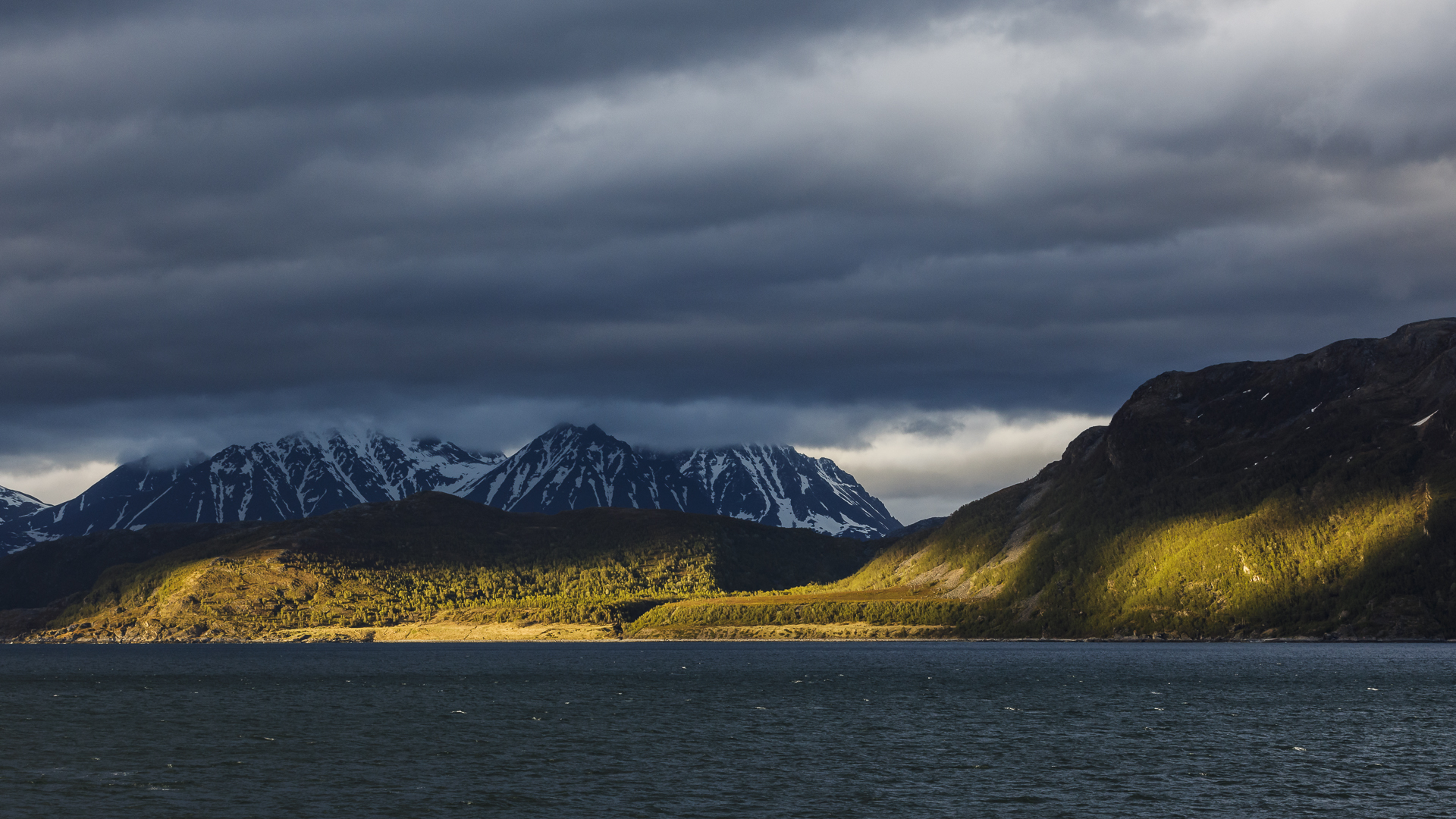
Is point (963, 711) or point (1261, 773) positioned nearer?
point (1261, 773)

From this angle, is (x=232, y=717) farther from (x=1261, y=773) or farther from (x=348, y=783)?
(x=1261, y=773)

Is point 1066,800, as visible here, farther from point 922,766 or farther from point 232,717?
point 232,717

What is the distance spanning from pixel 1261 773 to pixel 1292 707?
79.2 m

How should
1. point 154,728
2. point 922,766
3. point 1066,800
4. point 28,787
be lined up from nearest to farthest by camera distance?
1. point 1066,800
2. point 28,787
3. point 922,766
4. point 154,728

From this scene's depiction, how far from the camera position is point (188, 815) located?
100 m


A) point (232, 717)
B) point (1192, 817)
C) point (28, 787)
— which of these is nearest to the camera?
point (1192, 817)

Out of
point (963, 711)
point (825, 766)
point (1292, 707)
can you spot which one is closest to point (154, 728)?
point (825, 766)

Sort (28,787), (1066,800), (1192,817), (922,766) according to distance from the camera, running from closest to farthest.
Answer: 1. (1192,817)
2. (1066,800)
3. (28,787)
4. (922,766)

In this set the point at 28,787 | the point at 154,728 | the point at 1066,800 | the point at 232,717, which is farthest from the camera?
the point at 232,717

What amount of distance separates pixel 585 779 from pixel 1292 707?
119m

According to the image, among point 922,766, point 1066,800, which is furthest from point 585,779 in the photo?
point 1066,800

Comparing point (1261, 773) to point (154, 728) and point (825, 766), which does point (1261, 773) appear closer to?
point (825, 766)

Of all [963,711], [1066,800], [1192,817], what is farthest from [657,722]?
[1192,817]

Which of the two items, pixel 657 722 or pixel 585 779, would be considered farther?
pixel 657 722
